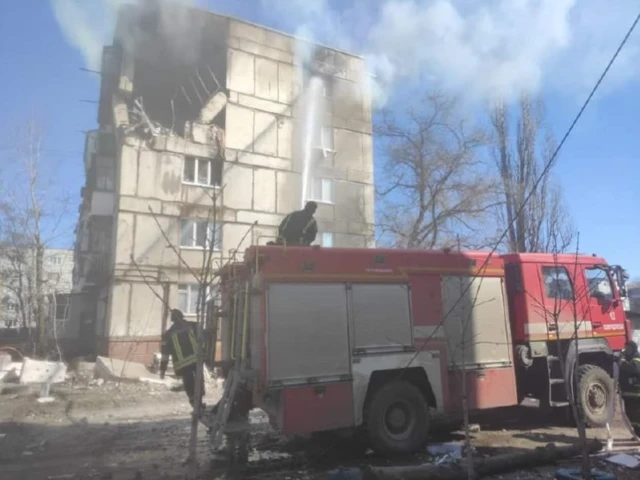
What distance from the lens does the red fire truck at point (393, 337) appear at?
6.03 m

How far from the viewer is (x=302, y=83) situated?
77.4 ft

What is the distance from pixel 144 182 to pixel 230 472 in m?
14.8

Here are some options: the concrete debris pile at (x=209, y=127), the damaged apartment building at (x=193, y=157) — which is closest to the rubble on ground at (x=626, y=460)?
the damaged apartment building at (x=193, y=157)

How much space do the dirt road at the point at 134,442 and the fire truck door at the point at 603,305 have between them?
1.65 meters

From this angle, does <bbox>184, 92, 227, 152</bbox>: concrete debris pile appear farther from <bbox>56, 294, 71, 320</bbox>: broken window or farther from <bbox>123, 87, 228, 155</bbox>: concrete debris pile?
<bbox>56, 294, 71, 320</bbox>: broken window

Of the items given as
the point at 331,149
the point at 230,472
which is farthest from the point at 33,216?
the point at 230,472

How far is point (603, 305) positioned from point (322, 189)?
15.5m

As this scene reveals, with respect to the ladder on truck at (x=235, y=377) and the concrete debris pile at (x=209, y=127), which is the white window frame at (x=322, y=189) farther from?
the ladder on truck at (x=235, y=377)

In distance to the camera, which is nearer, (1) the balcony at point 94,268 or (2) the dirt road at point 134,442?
(2) the dirt road at point 134,442

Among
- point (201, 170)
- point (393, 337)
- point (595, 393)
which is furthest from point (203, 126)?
point (595, 393)

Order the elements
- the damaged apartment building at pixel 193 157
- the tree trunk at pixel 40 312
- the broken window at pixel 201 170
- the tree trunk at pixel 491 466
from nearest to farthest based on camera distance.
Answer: the tree trunk at pixel 491 466, the tree trunk at pixel 40 312, the damaged apartment building at pixel 193 157, the broken window at pixel 201 170

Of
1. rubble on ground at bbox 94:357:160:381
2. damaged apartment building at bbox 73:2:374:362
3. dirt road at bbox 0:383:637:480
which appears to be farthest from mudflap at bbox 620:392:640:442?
damaged apartment building at bbox 73:2:374:362

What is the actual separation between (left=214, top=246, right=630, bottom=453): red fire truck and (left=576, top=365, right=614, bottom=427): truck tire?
19 millimetres

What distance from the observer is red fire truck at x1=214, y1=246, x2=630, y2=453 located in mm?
6027
